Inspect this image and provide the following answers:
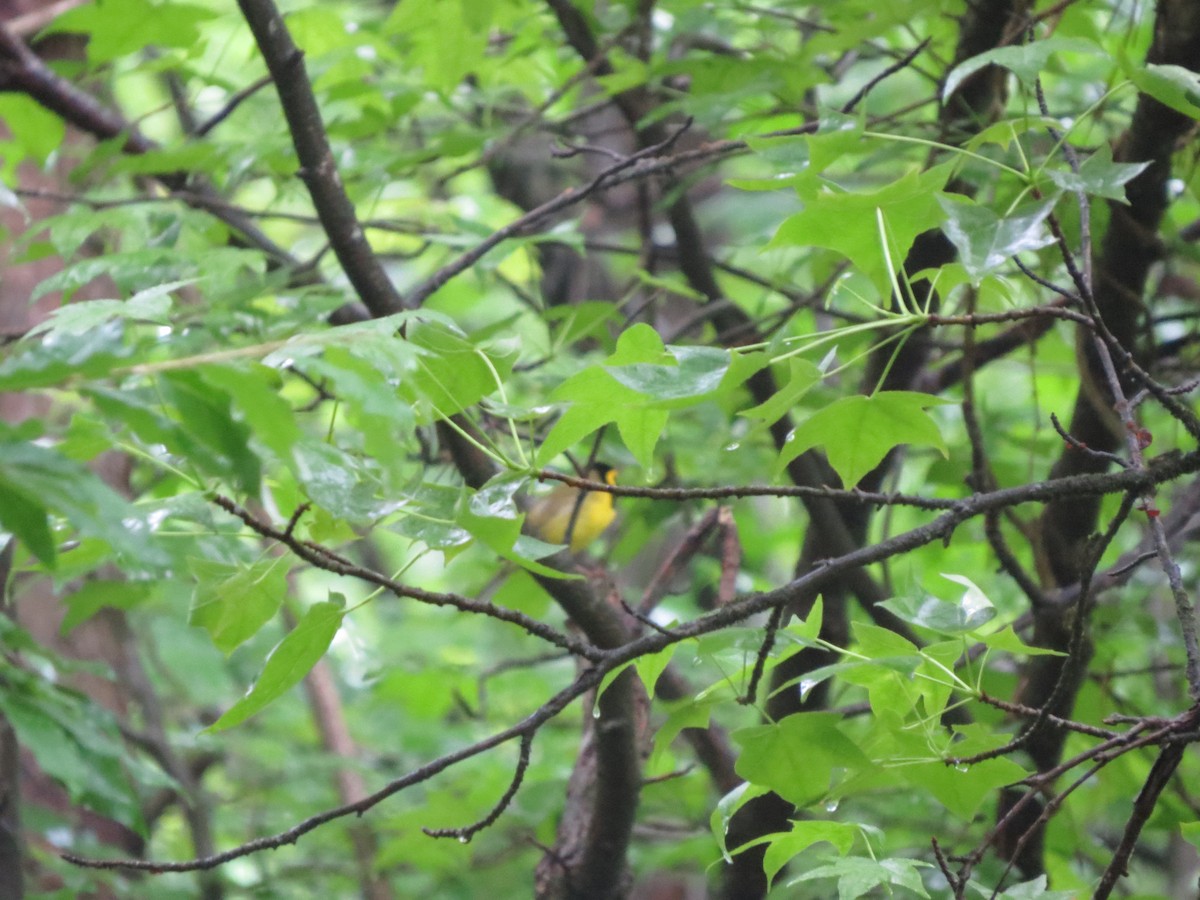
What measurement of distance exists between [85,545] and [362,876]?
196cm

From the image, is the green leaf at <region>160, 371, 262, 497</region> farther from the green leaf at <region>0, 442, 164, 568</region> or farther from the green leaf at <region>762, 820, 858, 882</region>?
the green leaf at <region>762, 820, 858, 882</region>

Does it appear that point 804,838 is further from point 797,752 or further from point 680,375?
point 680,375

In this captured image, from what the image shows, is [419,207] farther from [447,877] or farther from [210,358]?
[210,358]

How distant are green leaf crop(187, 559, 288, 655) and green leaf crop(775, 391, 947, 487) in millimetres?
360

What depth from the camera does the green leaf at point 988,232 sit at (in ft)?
2.26

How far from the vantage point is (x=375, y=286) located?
109cm

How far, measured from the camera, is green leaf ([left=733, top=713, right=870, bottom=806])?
0.80 m

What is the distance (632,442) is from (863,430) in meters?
0.16

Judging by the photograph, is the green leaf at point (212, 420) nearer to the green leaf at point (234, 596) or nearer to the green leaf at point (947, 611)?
the green leaf at point (234, 596)

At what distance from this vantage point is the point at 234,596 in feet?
2.62

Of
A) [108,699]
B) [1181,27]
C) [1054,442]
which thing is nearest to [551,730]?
[108,699]

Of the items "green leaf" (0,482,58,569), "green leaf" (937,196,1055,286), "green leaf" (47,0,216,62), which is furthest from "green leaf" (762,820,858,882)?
"green leaf" (47,0,216,62)

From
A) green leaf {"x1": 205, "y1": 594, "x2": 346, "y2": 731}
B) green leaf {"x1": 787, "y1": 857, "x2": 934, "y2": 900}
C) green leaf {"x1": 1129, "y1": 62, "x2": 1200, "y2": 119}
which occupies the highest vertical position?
green leaf {"x1": 1129, "y1": 62, "x2": 1200, "y2": 119}

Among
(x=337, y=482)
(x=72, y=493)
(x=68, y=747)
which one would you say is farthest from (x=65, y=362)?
(x=68, y=747)
